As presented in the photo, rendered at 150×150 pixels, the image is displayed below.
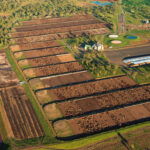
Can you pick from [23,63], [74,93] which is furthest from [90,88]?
[23,63]

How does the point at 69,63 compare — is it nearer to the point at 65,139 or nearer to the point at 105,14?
the point at 65,139

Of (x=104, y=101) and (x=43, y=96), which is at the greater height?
(x=43, y=96)

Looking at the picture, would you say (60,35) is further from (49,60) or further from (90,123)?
(90,123)

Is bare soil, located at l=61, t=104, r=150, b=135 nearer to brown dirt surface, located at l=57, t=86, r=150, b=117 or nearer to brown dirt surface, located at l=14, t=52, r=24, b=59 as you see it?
brown dirt surface, located at l=57, t=86, r=150, b=117

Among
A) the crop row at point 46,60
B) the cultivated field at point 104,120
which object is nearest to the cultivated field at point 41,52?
the crop row at point 46,60

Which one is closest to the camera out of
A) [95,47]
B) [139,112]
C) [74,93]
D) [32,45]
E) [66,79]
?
[139,112]

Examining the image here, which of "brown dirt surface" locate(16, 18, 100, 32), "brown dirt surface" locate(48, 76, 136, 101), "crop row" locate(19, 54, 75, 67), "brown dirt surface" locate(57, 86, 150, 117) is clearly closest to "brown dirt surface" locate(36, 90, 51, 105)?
"brown dirt surface" locate(48, 76, 136, 101)
